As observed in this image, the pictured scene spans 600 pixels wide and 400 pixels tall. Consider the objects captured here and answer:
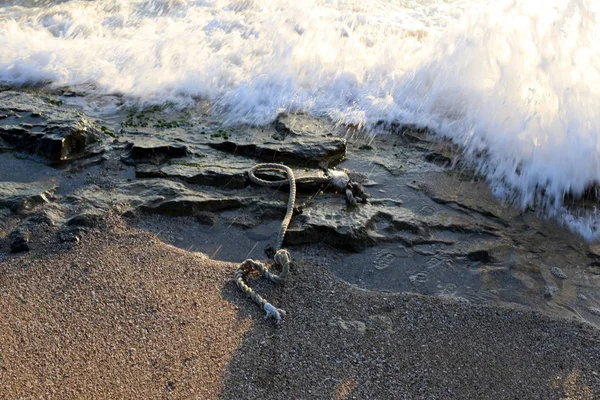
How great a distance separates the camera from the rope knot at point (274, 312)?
110 inches

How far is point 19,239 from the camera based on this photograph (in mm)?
3174

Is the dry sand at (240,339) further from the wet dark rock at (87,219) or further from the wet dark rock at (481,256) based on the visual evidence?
→ the wet dark rock at (481,256)

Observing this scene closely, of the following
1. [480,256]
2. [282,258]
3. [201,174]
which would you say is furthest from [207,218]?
[480,256]

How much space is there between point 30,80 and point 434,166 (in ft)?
12.9

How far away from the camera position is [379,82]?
5535 millimetres

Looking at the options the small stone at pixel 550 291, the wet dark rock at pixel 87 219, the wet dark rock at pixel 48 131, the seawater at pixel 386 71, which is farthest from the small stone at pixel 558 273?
the wet dark rock at pixel 48 131

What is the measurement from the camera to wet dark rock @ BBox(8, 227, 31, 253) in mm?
3136

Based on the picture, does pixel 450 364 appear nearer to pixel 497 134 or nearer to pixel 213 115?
pixel 497 134

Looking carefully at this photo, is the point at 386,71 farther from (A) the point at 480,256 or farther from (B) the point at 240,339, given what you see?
(B) the point at 240,339

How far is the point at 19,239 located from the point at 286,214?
1.55m

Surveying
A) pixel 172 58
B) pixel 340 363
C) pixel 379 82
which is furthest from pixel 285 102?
pixel 340 363

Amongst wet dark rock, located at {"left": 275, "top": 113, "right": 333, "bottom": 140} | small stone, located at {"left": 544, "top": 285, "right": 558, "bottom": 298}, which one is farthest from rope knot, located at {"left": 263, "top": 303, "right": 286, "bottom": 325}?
wet dark rock, located at {"left": 275, "top": 113, "right": 333, "bottom": 140}

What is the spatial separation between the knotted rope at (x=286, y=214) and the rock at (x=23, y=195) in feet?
4.34

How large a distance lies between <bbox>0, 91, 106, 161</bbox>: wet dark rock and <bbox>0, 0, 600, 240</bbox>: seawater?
2.24 feet
